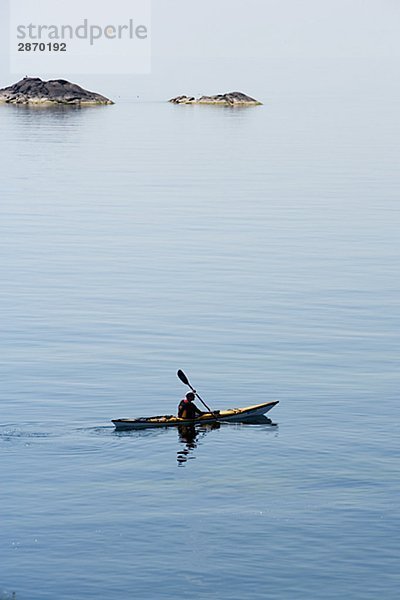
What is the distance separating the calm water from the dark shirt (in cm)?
89

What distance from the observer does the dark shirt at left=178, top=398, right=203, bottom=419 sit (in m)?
56.5

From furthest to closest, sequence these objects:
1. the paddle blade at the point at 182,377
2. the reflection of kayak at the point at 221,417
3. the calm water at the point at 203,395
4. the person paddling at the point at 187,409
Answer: the paddle blade at the point at 182,377, the person paddling at the point at 187,409, the reflection of kayak at the point at 221,417, the calm water at the point at 203,395

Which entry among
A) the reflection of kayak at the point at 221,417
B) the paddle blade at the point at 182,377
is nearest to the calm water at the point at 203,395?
the reflection of kayak at the point at 221,417

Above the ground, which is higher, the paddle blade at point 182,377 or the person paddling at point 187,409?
the paddle blade at point 182,377

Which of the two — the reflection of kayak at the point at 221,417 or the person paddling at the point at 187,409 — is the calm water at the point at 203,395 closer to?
the reflection of kayak at the point at 221,417

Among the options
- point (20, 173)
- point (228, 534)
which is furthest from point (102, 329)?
point (20, 173)

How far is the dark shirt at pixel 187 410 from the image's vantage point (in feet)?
185

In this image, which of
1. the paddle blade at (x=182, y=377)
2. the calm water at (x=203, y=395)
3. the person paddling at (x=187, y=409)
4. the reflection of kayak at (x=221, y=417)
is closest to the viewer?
the calm water at (x=203, y=395)

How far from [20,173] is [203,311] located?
7992 cm

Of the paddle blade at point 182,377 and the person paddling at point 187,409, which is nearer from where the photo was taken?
the person paddling at point 187,409

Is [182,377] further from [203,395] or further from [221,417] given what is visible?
[203,395]

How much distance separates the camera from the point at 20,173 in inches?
6029

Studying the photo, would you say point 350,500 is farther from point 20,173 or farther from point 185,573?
point 20,173

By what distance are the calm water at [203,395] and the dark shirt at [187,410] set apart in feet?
2.92
